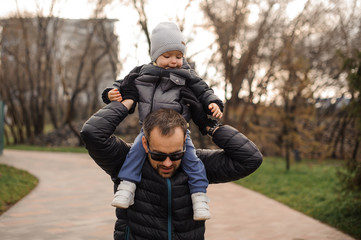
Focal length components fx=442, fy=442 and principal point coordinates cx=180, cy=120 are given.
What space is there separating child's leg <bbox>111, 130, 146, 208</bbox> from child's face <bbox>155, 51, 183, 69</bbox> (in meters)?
0.52

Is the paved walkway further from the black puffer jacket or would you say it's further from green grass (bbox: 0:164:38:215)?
the black puffer jacket

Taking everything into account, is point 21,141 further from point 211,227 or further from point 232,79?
point 211,227

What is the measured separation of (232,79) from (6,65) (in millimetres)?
13315

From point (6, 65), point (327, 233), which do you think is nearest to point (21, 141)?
point (6, 65)

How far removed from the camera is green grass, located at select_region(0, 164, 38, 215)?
7473mm

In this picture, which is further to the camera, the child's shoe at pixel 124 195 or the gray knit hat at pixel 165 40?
the gray knit hat at pixel 165 40

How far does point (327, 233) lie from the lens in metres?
6.36

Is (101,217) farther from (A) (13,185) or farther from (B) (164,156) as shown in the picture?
(B) (164,156)

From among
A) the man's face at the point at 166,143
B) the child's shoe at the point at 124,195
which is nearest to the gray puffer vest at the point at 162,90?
the man's face at the point at 166,143

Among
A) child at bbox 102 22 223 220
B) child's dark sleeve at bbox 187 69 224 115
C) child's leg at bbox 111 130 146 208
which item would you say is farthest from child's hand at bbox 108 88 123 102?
child's dark sleeve at bbox 187 69 224 115

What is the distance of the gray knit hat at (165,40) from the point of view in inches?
106

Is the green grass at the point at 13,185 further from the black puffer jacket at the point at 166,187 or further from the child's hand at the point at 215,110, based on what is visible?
the child's hand at the point at 215,110

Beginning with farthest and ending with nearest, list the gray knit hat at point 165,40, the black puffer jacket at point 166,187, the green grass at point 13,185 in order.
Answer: the green grass at point 13,185 → the gray knit hat at point 165,40 → the black puffer jacket at point 166,187

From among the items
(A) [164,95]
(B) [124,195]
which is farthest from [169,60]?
(B) [124,195]
